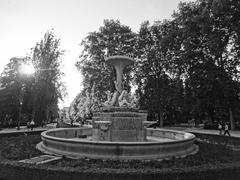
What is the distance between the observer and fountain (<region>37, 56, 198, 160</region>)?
977 centimetres

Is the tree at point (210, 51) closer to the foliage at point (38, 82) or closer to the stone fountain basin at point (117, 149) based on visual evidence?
the foliage at point (38, 82)

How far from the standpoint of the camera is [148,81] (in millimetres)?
41156

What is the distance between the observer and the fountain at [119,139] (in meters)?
9.77

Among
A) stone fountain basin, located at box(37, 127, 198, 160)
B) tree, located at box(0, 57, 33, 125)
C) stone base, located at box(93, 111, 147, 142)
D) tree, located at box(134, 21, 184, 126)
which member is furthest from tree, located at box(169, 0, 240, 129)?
tree, located at box(0, 57, 33, 125)

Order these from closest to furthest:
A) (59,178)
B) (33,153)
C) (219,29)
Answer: (59,178) → (33,153) → (219,29)

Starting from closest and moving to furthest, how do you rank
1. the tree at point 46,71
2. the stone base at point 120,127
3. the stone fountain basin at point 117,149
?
the stone fountain basin at point 117,149 < the stone base at point 120,127 < the tree at point 46,71

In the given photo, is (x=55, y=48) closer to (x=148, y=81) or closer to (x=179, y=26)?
(x=148, y=81)

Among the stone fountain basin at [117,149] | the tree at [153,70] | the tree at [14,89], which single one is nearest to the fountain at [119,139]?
the stone fountain basin at [117,149]

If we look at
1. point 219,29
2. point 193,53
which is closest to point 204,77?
point 193,53

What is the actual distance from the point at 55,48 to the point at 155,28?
18.1 metres

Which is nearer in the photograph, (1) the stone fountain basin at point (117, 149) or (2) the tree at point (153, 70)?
(1) the stone fountain basin at point (117, 149)

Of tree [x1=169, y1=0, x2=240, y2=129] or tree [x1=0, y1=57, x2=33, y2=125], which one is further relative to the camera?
tree [x1=0, y1=57, x2=33, y2=125]

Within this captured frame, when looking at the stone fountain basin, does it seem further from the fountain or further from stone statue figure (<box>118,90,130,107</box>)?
stone statue figure (<box>118,90,130,107</box>)

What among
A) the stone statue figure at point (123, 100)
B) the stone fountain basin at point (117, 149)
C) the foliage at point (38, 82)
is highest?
the foliage at point (38, 82)
